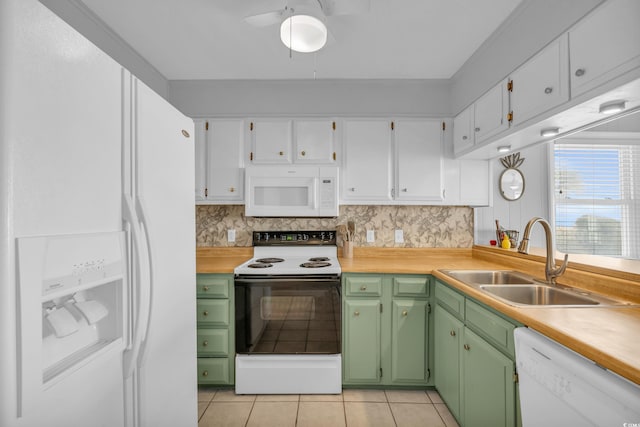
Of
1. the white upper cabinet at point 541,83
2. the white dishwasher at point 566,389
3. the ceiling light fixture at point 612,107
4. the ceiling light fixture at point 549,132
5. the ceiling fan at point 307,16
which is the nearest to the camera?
the white dishwasher at point 566,389

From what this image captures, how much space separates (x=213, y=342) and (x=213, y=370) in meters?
0.20

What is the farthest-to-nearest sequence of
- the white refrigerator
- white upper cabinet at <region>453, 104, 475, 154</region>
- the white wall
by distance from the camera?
the white wall → white upper cabinet at <region>453, 104, 475, 154</region> → the white refrigerator

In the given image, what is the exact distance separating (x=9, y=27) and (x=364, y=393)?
2.50 meters

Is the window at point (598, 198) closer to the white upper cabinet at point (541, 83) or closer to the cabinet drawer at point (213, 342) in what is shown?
the white upper cabinet at point (541, 83)

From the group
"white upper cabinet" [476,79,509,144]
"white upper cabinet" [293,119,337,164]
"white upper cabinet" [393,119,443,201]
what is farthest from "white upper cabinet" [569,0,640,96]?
"white upper cabinet" [293,119,337,164]

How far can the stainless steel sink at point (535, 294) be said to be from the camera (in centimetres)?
160

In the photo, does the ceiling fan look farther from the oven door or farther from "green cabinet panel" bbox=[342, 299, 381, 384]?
"green cabinet panel" bbox=[342, 299, 381, 384]

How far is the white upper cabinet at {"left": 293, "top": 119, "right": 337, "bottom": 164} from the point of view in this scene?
2668 mm

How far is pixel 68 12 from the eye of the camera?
173cm

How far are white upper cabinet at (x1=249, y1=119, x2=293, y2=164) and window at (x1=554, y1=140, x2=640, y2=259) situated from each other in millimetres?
2359

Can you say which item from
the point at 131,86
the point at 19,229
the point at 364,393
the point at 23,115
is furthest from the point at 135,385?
the point at 364,393

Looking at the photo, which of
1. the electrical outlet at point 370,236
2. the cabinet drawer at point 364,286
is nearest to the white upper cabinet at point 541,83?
the cabinet drawer at point 364,286

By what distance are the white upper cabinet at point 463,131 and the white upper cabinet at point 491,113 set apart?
0.06 metres

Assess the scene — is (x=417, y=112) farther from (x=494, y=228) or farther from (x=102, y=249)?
(x=102, y=249)
